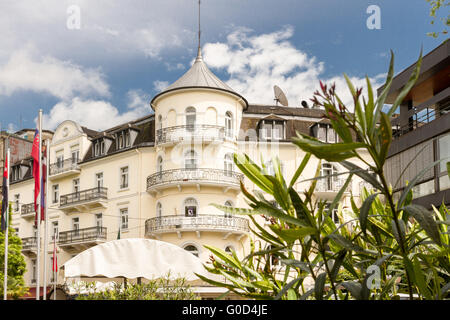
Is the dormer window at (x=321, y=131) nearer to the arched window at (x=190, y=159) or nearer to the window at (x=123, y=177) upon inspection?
the arched window at (x=190, y=159)

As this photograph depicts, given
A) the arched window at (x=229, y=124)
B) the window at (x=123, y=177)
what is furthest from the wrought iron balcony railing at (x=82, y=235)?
the arched window at (x=229, y=124)

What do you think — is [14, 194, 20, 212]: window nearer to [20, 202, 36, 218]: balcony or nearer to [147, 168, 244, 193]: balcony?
[20, 202, 36, 218]: balcony

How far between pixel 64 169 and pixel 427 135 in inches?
962

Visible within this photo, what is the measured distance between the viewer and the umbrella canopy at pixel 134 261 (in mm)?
10812

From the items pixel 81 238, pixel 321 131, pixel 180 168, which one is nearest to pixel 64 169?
pixel 81 238

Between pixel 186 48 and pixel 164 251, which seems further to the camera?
pixel 164 251

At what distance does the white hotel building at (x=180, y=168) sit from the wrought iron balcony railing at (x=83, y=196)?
0.19 ft

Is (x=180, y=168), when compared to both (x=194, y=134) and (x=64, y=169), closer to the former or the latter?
(x=194, y=134)

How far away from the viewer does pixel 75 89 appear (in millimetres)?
3746

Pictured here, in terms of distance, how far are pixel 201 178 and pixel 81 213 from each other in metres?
9.24

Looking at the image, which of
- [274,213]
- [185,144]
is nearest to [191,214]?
[185,144]

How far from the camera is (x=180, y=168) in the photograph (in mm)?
30484

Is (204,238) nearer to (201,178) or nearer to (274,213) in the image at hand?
(201,178)

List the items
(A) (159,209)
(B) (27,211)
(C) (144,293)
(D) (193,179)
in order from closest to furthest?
(C) (144,293)
(D) (193,179)
(A) (159,209)
(B) (27,211)
